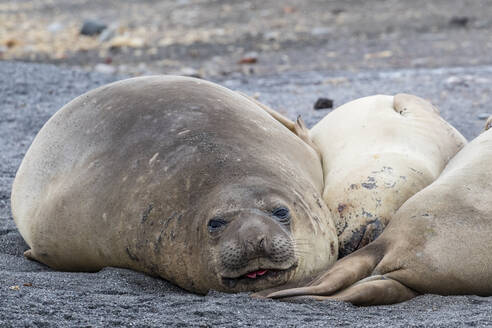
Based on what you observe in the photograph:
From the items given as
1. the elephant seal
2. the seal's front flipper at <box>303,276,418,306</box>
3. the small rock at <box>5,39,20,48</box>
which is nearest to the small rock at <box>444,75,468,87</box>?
the elephant seal

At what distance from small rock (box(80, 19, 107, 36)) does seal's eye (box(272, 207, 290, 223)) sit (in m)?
10.8

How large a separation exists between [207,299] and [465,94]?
5.58 m

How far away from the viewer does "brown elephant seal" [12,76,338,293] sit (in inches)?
130

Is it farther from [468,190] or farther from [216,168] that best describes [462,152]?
[216,168]

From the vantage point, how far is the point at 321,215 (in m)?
3.75

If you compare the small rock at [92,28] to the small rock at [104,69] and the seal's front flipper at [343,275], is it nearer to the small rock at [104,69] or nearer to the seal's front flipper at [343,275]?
the small rock at [104,69]

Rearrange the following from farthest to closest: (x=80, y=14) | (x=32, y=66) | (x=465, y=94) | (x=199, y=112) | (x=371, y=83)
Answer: (x=80, y=14) < (x=32, y=66) < (x=371, y=83) < (x=465, y=94) < (x=199, y=112)

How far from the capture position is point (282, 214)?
3.38m

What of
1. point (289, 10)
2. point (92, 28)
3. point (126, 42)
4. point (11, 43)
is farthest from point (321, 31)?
point (11, 43)

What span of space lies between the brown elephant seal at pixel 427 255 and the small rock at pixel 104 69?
7602mm

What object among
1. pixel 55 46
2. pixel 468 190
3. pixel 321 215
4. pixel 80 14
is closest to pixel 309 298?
pixel 321 215

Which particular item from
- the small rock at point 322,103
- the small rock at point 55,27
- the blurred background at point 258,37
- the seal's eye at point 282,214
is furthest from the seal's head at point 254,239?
the small rock at point 55,27

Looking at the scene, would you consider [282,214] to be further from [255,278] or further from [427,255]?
[427,255]

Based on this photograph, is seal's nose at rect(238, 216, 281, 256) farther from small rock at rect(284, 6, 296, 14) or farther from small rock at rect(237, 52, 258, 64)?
small rock at rect(284, 6, 296, 14)
